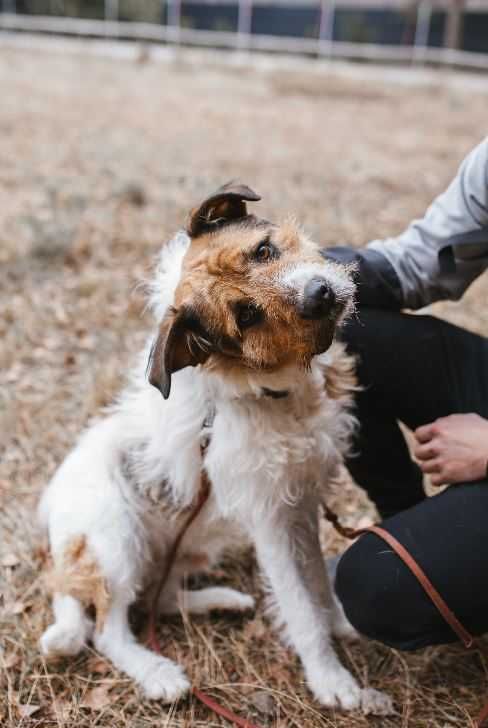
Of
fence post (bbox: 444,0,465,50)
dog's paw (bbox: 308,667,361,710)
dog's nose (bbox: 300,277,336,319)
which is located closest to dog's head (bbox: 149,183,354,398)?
dog's nose (bbox: 300,277,336,319)

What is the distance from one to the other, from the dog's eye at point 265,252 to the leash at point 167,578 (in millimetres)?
619

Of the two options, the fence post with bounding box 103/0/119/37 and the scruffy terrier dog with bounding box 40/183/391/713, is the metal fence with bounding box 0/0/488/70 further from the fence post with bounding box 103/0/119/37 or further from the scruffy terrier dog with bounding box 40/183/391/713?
the scruffy terrier dog with bounding box 40/183/391/713

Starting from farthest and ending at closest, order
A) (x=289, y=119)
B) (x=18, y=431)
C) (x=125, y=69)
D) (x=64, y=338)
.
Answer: (x=125, y=69), (x=289, y=119), (x=64, y=338), (x=18, y=431)

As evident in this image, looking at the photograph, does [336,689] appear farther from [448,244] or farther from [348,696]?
[448,244]

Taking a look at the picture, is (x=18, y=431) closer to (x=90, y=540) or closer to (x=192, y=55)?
(x=90, y=540)

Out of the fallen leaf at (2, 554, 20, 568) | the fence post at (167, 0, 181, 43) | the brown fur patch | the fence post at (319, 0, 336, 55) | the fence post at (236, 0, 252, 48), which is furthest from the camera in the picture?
the fence post at (167, 0, 181, 43)

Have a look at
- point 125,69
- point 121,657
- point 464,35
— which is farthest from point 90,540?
point 464,35

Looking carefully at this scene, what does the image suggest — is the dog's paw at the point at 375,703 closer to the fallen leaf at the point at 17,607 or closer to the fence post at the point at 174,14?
the fallen leaf at the point at 17,607

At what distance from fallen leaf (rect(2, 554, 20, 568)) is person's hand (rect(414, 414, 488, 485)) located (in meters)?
1.69

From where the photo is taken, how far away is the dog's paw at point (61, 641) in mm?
2514

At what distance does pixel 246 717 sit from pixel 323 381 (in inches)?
45.7

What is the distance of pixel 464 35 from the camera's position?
2084cm

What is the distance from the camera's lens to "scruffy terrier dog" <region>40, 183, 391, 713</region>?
2.23m

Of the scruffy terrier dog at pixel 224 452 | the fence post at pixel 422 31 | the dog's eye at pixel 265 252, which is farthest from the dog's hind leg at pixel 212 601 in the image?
the fence post at pixel 422 31
